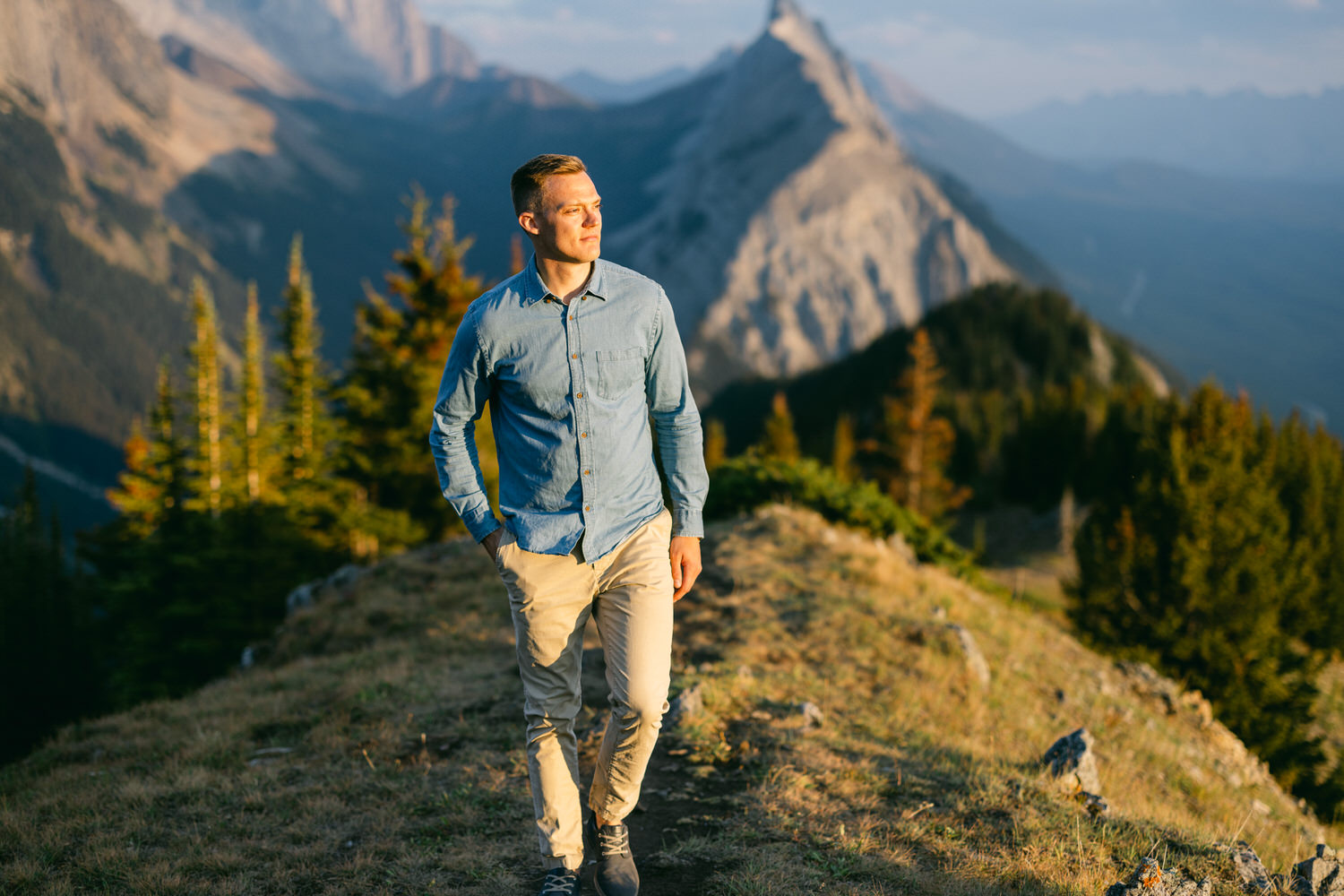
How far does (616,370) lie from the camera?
386 cm

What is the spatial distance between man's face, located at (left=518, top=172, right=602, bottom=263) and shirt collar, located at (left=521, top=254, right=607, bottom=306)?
118 mm

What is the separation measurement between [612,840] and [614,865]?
117 millimetres

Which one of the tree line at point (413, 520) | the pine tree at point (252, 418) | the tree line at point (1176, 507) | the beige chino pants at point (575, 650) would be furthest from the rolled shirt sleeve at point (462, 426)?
the pine tree at point (252, 418)

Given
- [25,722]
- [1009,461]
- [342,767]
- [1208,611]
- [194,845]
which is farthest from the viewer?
[1009,461]

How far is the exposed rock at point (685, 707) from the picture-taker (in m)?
6.84

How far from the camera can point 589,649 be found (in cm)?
910

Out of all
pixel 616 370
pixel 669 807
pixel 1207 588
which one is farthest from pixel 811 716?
pixel 1207 588

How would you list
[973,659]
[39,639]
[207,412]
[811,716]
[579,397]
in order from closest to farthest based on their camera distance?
1. [579,397]
2. [811,716]
3. [973,659]
4. [207,412]
5. [39,639]

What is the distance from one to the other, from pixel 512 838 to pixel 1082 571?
2580cm

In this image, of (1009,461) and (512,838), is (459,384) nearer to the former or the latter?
(512,838)

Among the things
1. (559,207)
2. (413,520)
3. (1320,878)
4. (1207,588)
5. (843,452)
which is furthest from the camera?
(843,452)

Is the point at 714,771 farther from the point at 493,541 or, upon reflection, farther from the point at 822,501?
the point at 822,501

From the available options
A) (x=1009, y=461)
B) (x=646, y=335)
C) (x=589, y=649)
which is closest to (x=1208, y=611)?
(x=589, y=649)

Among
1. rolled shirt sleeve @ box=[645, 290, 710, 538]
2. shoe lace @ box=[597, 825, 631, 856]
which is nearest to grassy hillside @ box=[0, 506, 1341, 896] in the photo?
shoe lace @ box=[597, 825, 631, 856]
